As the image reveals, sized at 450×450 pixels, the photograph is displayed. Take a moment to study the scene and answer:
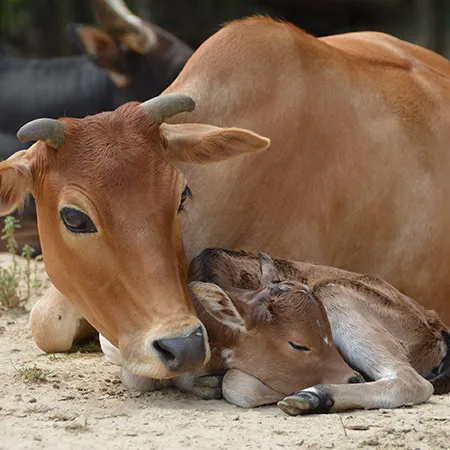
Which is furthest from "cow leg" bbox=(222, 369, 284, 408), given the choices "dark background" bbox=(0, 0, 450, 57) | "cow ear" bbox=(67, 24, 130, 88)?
"dark background" bbox=(0, 0, 450, 57)

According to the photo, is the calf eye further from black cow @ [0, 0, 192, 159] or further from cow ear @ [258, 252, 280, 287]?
black cow @ [0, 0, 192, 159]

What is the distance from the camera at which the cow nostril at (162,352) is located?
238 inches

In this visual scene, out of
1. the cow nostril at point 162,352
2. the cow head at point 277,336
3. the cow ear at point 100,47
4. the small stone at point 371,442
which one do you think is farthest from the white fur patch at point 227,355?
the cow ear at point 100,47

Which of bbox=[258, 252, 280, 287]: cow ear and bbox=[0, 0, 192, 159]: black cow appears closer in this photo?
bbox=[258, 252, 280, 287]: cow ear

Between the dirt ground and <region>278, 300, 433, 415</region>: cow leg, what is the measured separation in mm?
65

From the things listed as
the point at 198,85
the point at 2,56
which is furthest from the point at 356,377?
the point at 2,56

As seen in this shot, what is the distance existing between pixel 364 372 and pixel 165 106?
174cm

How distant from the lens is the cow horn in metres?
12.9

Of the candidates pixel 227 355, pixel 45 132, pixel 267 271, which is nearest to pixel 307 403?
pixel 227 355

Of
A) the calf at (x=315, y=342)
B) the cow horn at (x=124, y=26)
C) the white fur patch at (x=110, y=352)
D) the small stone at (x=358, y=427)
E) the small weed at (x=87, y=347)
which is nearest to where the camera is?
the small stone at (x=358, y=427)

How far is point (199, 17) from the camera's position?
778 inches

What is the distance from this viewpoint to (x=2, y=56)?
48.0 ft

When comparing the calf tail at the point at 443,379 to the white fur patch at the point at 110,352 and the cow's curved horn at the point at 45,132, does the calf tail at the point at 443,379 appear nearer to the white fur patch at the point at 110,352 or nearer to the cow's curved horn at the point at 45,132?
the white fur patch at the point at 110,352

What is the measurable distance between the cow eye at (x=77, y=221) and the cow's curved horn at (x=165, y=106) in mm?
669
